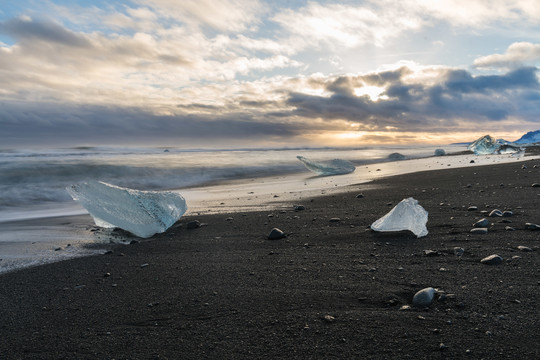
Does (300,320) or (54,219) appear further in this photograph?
(54,219)

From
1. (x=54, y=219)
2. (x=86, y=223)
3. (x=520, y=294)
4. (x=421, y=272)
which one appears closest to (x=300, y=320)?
(x=421, y=272)

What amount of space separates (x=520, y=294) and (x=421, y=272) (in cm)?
57

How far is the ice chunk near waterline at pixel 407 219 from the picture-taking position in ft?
10.7

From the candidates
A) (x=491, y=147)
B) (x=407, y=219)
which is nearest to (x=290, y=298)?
(x=407, y=219)

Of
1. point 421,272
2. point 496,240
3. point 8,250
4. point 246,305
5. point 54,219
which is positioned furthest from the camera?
point 54,219

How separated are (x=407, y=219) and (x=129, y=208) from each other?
3312 mm

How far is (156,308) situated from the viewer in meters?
2.06

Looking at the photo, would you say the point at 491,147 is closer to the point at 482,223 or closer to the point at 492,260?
the point at 482,223

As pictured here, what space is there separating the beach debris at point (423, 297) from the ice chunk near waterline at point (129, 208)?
10.4 feet

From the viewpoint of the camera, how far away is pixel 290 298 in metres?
2.08

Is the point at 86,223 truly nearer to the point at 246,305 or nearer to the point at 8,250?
the point at 8,250

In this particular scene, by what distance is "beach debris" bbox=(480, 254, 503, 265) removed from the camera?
2.38 metres

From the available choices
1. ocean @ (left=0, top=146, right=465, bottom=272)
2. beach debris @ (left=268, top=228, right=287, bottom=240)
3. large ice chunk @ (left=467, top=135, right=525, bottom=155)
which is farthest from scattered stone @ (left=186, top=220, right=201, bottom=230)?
large ice chunk @ (left=467, top=135, right=525, bottom=155)

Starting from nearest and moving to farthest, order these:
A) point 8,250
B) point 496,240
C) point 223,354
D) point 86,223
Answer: point 223,354 → point 496,240 → point 8,250 → point 86,223
